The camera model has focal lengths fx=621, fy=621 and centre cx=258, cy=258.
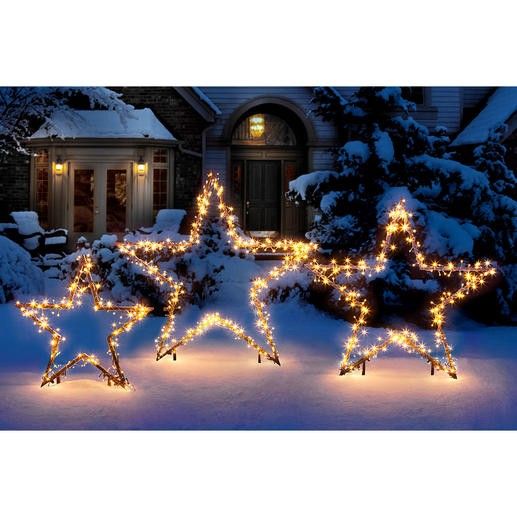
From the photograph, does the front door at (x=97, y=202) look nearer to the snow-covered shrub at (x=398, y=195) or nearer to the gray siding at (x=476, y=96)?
the snow-covered shrub at (x=398, y=195)

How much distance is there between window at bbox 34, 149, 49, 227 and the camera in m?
9.30

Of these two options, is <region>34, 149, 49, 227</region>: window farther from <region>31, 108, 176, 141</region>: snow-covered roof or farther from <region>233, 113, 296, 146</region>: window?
<region>233, 113, 296, 146</region>: window

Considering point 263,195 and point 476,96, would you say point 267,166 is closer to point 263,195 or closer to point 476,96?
point 263,195

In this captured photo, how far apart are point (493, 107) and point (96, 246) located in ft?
20.4

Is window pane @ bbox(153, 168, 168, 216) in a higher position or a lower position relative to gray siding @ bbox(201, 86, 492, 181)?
lower

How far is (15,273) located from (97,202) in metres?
1.76

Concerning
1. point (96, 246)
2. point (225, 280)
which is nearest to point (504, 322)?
point (225, 280)

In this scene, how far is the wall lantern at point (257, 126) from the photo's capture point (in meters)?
10.5

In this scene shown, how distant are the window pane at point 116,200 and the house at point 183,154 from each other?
0.02 metres

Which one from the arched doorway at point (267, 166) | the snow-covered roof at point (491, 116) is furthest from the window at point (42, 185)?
the snow-covered roof at point (491, 116)

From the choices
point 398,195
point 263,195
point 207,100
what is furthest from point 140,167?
point 398,195

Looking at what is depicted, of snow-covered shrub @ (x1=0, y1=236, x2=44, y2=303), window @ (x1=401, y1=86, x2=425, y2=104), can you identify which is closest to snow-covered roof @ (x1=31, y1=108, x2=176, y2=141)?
snow-covered shrub @ (x1=0, y1=236, x2=44, y2=303)

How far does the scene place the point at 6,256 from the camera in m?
8.21

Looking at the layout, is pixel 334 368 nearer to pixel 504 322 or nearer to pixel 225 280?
pixel 225 280
